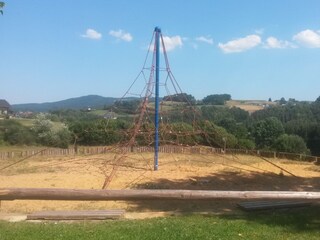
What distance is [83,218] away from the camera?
7102 millimetres

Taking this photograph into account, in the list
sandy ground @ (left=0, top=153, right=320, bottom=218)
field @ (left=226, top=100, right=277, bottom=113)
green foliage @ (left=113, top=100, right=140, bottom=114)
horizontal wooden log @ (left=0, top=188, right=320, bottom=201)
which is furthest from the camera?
field @ (left=226, top=100, right=277, bottom=113)

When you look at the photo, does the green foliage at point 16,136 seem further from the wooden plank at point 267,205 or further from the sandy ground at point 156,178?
the wooden plank at point 267,205

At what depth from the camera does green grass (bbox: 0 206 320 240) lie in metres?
5.84

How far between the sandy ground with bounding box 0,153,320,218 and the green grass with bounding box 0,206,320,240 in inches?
37.8

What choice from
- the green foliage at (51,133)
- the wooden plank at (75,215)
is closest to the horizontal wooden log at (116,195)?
the wooden plank at (75,215)

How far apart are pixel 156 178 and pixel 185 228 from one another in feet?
18.0

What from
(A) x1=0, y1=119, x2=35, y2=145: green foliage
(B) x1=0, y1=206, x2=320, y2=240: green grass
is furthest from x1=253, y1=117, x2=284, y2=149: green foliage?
(B) x1=0, y1=206, x2=320, y2=240: green grass

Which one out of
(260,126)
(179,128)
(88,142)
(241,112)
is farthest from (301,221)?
(241,112)

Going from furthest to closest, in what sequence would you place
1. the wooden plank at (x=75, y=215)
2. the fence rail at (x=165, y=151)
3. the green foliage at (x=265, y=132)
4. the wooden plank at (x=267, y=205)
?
the green foliage at (x=265, y=132)
the fence rail at (x=165, y=151)
the wooden plank at (x=267, y=205)
the wooden plank at (x=75, y=215)

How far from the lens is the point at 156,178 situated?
38.3 ft

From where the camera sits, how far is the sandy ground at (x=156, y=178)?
8453 mm

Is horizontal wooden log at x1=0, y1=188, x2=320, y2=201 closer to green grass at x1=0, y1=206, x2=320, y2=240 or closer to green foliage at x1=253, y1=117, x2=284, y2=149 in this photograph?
green grass at x1=0, y1=206, x2=320, y2=240

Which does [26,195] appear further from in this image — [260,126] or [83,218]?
[260,126]

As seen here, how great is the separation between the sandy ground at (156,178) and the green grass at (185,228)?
961 mm
